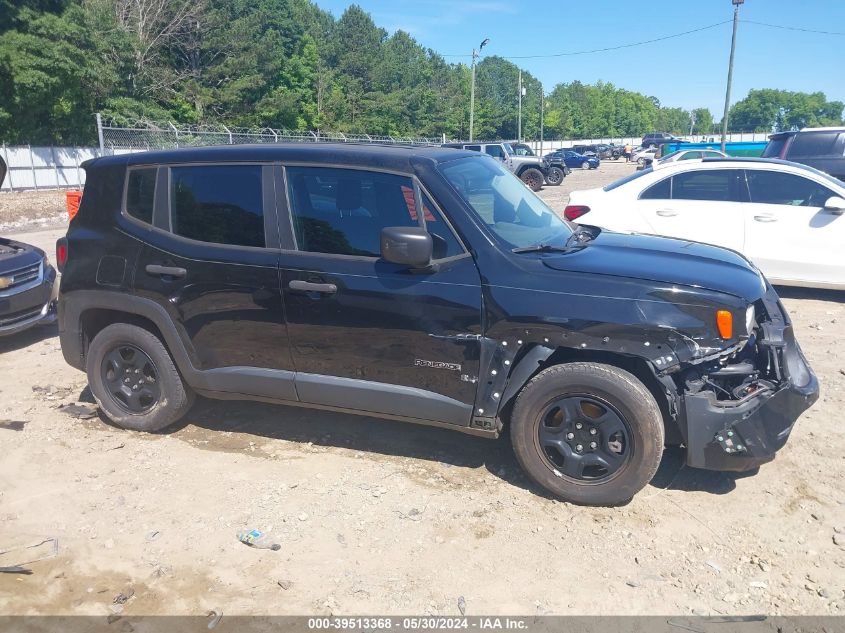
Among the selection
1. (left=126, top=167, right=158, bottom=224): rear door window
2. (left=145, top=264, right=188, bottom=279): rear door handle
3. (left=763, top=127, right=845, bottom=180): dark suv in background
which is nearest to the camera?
(left=145, top=264, right=188, bottom=279): rear door handle

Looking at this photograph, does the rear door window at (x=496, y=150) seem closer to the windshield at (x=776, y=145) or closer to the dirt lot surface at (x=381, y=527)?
the windshield at (x=776, y=145)

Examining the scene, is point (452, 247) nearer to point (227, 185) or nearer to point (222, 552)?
point (227, 185)

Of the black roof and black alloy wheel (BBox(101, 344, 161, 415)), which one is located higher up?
the black roof

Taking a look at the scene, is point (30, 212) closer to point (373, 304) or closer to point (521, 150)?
point (521, 150)

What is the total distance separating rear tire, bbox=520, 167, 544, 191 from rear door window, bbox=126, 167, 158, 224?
23.2 m

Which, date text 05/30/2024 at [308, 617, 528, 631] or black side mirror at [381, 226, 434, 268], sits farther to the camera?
black side mirror at [381, 226, 434, 268]

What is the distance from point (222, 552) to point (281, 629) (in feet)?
2.35

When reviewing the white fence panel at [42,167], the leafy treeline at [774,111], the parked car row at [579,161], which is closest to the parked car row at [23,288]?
the white fence panel at [42,167]

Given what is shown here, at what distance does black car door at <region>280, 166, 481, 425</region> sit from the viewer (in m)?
3.88

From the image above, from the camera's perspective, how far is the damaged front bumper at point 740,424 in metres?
3.56

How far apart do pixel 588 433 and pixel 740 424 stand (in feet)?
2.49

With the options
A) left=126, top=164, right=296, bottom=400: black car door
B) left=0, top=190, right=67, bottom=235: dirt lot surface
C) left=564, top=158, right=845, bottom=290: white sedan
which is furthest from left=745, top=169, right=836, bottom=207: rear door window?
left=0, top=190, right=67, bottom=235: dirt lot surface

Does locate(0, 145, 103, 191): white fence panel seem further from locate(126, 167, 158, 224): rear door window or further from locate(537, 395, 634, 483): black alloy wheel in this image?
locate(537, 395, 634, 483): black alloy wheel

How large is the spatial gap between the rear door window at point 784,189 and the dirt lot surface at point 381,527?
3696mm
